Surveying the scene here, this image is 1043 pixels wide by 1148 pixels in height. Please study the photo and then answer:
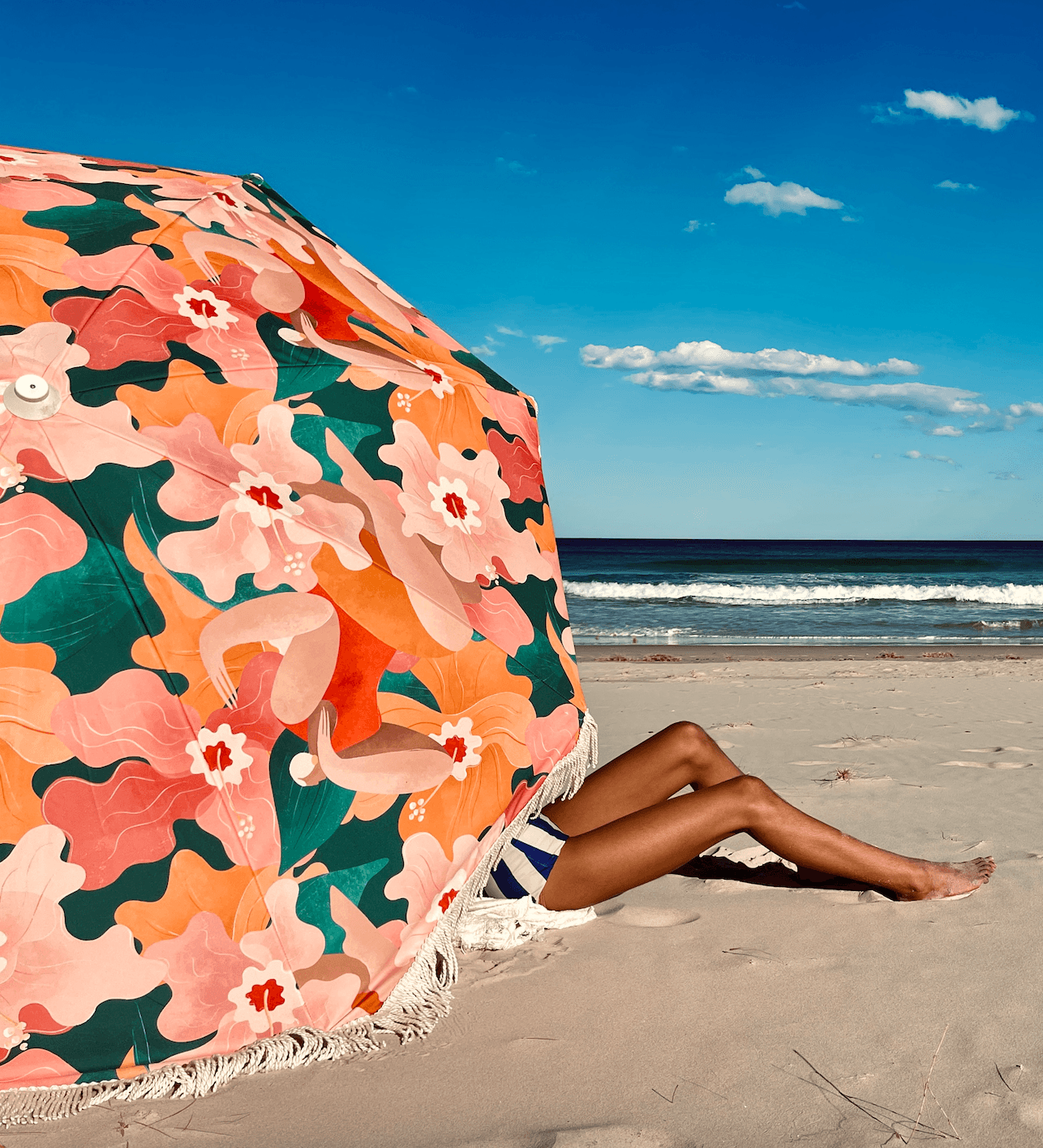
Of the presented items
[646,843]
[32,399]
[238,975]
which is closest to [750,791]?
[646,843]

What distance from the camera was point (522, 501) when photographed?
2.39 metres

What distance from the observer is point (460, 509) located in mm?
2209

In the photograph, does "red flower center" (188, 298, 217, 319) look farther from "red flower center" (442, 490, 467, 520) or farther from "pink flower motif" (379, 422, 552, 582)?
"red flower center" (442, 490, 467, 520)

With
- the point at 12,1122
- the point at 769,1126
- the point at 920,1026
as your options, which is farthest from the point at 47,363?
the point at 920,1026

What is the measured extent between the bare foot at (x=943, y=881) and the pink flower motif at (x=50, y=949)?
7.70 feet

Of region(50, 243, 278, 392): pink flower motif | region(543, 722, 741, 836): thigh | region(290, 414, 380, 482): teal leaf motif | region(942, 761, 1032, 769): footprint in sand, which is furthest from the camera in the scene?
region(942, 761, 1032, 769): footprint in sand

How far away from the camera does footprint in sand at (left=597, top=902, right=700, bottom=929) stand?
9.10 ft

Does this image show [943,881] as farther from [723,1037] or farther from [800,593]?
[800,593]

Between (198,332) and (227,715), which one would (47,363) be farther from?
(227,715)

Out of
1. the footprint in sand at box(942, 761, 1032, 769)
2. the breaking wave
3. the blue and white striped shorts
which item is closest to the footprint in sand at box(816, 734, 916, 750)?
the footprint in sand at box(942, 761, 1032, 769)

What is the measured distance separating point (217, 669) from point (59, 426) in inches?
Result: 23.7

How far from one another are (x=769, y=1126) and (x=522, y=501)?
1.59 meters

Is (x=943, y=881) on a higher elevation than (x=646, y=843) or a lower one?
lower

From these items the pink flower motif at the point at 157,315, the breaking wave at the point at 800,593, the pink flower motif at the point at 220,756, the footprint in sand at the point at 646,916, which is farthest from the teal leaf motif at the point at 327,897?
the breaking wave at the point at 800,593
